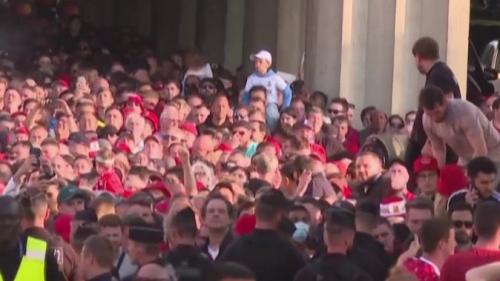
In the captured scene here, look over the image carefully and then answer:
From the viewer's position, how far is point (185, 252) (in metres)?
12.8

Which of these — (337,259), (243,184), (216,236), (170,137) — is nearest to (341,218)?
(337,259)

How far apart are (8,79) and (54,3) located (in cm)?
1478

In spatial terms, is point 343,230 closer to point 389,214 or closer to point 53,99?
point 389,214

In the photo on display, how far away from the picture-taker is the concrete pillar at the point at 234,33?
39.9m

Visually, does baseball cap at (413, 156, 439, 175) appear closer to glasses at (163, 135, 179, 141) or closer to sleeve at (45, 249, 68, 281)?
sleeve at (45, 249, 68, 281)

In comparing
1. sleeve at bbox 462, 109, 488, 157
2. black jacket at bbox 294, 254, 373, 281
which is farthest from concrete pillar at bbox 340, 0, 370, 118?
black jacket at bbox 294, 254, 373, 281

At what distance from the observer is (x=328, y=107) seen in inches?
1069

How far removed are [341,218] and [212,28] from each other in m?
30.3

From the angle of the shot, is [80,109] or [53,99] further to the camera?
[53,99]

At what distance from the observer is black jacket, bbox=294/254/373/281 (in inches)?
481

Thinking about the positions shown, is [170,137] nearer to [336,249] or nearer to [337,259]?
[336,249]

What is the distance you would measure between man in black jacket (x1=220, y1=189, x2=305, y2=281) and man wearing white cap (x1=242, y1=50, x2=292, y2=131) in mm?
11131

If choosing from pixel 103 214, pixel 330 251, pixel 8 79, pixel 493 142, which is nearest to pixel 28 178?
pixel 103 214

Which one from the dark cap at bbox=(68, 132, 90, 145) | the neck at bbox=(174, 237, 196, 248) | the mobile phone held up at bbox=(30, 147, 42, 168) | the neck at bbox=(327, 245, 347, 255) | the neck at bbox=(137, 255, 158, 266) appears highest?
the dark cap at bbox=(68, 132, 90, 145)
